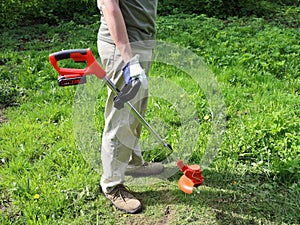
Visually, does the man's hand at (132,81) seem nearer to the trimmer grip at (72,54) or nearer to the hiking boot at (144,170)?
the trimmer grip at (72,54)

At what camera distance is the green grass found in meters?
2.99

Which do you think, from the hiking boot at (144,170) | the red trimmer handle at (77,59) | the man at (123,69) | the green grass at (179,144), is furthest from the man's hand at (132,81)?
the hiking boot at (144,170)

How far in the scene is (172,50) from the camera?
568 cm

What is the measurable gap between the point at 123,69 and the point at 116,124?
1.77 feet

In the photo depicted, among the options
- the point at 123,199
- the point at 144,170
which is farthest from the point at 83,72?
the point at 144,170

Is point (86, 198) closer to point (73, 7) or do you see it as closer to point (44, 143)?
point (44, 143)

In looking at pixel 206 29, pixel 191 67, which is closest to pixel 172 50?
pixel 191 67

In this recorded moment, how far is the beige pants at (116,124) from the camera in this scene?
2.71 meters

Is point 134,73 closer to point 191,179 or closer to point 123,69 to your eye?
point 123,69

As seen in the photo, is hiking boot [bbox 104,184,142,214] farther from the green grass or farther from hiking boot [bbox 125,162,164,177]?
hiking boot [bbox 125,162,164,177]

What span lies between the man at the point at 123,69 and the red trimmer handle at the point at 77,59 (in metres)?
0.16

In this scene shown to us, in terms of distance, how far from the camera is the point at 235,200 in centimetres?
311

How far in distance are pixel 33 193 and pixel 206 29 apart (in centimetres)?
427

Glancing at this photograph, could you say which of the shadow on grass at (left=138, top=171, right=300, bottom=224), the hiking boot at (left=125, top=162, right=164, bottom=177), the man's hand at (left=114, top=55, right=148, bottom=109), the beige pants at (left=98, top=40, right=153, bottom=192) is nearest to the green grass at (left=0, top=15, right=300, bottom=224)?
the shadow on grass at (left=138, top=171, right=300, bottom=224)
